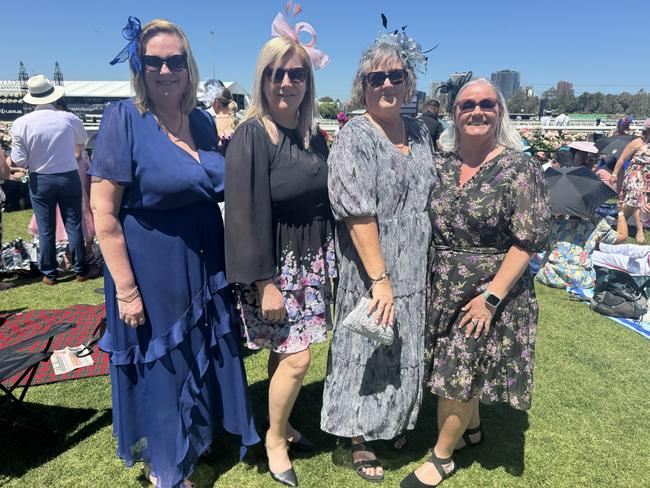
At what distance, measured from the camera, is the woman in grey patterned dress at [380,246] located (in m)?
1.91

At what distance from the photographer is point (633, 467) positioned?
8.23 ft

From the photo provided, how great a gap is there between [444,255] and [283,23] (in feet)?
4.15

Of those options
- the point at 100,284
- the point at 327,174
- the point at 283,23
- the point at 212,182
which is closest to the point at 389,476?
the point at 327,174

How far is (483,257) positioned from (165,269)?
142 cm

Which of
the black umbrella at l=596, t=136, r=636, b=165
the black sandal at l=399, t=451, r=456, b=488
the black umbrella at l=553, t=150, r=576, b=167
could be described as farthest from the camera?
the black umbrella at l=596, t=136, r=636, b=165

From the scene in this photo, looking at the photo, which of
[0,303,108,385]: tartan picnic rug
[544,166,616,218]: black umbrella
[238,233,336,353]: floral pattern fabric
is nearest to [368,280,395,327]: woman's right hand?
[238,233,336,353]: floral pattern fabric

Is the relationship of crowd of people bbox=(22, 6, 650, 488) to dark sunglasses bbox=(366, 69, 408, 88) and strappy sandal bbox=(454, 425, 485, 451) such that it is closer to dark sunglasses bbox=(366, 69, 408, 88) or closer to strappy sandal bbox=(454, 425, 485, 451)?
dark sunglasses bbox=(366, 69, 408, 88)

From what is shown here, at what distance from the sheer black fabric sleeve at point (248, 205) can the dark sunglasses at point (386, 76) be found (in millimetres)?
529

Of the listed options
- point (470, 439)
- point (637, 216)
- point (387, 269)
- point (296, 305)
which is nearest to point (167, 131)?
point (296, 305)

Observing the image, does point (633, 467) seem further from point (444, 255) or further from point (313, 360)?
point (313, 360)

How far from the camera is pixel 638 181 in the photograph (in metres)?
6.93

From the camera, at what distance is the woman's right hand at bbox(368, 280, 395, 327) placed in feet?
6.39

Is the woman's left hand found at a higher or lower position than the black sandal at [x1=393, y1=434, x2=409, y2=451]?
higher

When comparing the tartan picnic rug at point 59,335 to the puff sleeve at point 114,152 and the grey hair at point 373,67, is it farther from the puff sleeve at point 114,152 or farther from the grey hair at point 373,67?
the grey hair at point 373,67
